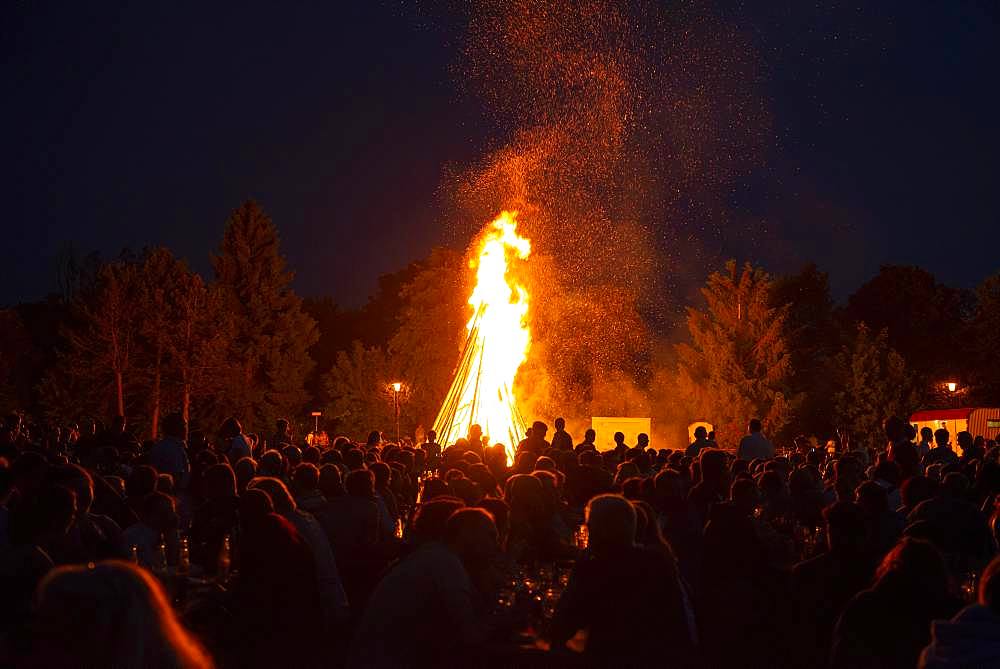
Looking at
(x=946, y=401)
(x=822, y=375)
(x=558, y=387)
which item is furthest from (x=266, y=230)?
(x=946, y=401)

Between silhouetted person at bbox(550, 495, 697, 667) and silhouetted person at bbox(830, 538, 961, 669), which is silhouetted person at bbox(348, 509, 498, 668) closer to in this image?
silhouetted person at bbox(550, 495, 697, 667)

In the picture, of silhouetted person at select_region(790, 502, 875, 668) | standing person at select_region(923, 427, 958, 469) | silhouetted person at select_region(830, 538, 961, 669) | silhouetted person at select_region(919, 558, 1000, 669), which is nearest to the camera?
silhouetted person at select_region(919, 558, 1000, 669)

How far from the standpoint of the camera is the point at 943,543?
7484 millimetres

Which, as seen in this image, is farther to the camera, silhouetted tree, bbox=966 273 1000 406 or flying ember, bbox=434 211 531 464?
silhouetted tree, bbox=966 273 1000 406

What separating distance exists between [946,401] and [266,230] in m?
43.4

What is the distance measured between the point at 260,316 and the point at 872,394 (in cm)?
3444

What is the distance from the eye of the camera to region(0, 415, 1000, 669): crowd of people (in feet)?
11.8

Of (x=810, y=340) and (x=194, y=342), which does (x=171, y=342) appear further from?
(x=810, y=340)

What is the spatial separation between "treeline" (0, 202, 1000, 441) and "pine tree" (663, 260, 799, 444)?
0.32 ft

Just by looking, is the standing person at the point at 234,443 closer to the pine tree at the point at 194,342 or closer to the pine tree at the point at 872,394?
the pine tree at the point at 194,342

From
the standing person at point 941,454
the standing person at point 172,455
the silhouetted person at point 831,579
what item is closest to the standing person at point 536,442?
the standing person at point 172,455

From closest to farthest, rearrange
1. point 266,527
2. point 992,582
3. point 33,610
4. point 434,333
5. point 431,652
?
point 33,610
point 992,582
point 431,652
point 266,527
point 434,333

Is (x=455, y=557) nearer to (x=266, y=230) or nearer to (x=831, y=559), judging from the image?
(x=831, y=559)

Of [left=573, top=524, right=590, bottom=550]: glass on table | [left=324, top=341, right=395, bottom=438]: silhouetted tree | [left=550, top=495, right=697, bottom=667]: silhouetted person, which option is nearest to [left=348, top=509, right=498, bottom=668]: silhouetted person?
[left=550, top=495, right=697, bottom=667]: silhouetted person
